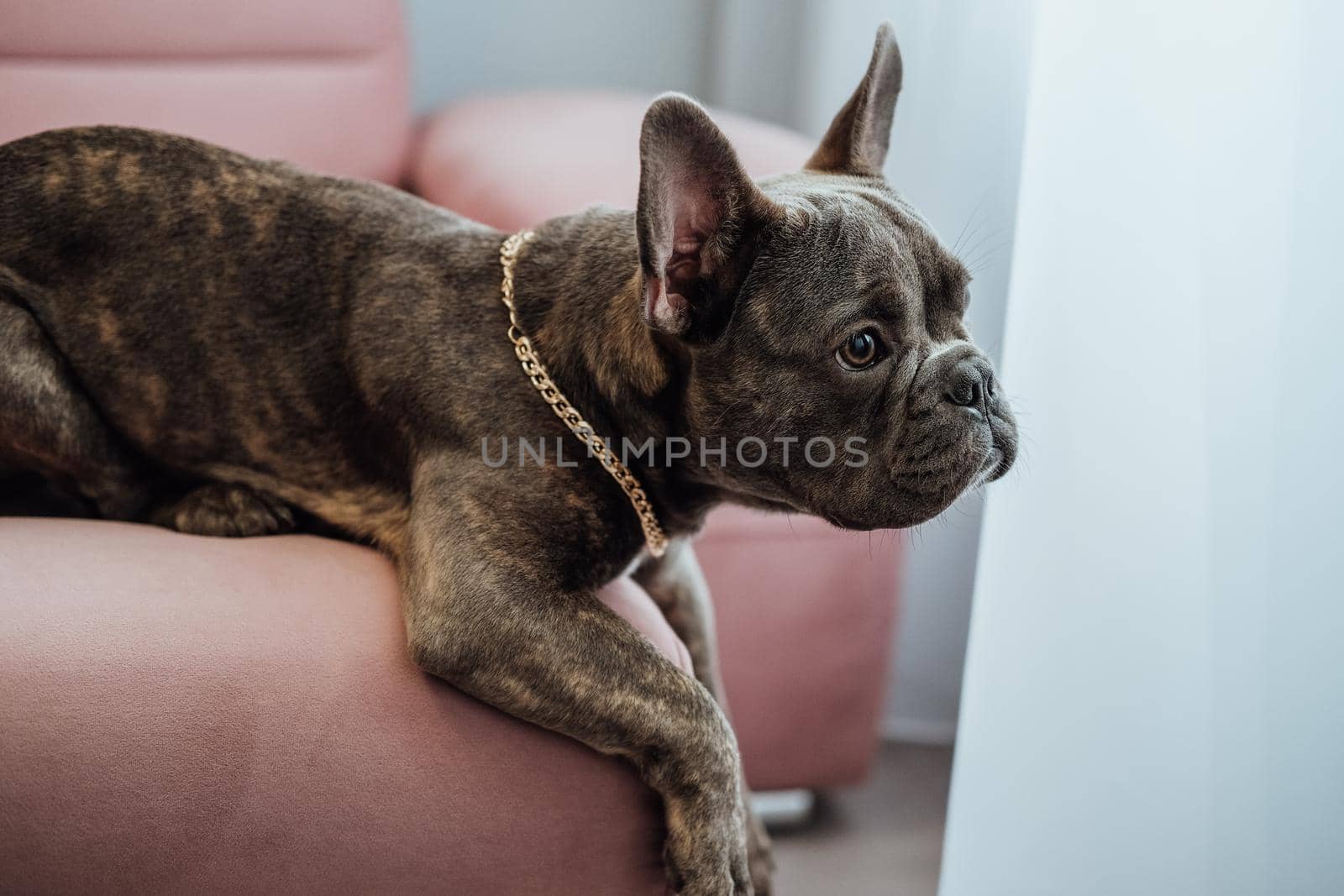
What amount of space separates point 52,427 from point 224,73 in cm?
114

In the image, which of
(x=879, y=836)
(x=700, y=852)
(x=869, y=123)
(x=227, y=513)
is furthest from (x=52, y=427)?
(x=879, y=836)

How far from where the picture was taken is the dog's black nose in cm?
125

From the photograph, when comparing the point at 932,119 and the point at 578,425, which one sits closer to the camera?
the point at 578,425

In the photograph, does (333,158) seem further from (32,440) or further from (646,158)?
(646,158)

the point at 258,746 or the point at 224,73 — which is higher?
the point at 224,73

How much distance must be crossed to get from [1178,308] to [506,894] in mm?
991

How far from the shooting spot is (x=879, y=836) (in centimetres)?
192

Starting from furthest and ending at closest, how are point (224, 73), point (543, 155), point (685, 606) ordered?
point (224, 73), point (543, 155), point (685, 606)

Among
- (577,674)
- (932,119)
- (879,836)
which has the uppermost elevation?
(932,119)

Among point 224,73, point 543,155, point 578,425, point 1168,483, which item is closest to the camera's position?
point 578,425

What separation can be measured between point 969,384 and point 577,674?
0.49 m

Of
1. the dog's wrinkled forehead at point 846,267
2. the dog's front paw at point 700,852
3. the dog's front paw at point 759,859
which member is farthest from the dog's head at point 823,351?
the dog's front paw at point 759,859

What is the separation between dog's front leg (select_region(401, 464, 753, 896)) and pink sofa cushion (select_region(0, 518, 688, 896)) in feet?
0.14

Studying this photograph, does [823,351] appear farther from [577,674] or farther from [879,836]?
[879,836]
